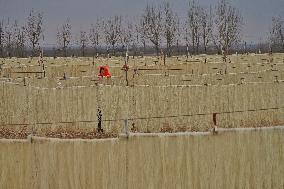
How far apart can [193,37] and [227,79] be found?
187 feet

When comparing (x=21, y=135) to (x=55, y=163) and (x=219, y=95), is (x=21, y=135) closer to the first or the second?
(x=55, y=163)

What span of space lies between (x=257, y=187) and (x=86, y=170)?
3.12 meters

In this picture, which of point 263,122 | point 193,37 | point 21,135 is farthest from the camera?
point 193,37

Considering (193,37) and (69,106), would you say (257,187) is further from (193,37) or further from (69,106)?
(193,37)

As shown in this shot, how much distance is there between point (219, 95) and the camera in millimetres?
12812

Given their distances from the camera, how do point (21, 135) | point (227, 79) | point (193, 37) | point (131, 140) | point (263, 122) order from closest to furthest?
point (131, 140) < point (21, 135) < point (263, 122) < point (227, 79) < point (193, 37)

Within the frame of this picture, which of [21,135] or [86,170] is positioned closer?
[86,170]

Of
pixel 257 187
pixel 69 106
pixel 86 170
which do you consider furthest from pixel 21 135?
pixel 257 187

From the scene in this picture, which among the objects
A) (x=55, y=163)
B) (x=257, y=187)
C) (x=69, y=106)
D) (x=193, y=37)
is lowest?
(x=257, y=187)

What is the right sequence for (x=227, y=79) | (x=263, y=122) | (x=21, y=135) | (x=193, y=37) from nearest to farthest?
(x=21, y=135) < (x=263, y=122) < (x=227, y=79) < (x=193, y=37)

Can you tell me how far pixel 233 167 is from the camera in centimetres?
752

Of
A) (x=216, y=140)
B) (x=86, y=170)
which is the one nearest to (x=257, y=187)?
(x=216, y=140)

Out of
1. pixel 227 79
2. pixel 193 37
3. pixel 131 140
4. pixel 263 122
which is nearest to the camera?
pixel 131 140

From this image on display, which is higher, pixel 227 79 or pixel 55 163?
pixel 227 79
